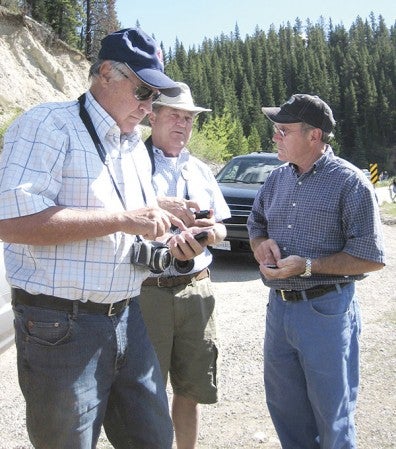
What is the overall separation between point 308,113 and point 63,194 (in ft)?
4.74

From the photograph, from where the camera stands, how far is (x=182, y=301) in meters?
3.07

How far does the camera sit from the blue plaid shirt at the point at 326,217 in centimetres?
A: 262

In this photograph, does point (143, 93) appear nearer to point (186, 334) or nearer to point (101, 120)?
point (101, 120)

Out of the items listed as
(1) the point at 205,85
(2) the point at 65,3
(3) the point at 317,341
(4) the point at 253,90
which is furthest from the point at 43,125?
(4) the point at 253,90

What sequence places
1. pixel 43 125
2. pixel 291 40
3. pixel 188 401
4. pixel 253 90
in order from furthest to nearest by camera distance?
1. pixel 291 40
2. pixel 253 90
3. pixel 188 401
4. pixel 43 125

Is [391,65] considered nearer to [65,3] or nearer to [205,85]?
[205,85]

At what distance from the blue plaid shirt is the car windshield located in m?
6.64

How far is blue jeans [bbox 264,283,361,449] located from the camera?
8.64 feet

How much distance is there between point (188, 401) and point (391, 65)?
137m

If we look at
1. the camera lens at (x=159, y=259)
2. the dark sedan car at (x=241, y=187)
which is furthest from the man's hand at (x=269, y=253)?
the dark sedan car at (x=241, y=187)

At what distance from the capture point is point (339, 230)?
2.73 m

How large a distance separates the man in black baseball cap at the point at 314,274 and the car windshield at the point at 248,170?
6.63m

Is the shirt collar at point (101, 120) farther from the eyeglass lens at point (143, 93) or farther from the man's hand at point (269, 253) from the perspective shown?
the man's hand at point (269, 253)

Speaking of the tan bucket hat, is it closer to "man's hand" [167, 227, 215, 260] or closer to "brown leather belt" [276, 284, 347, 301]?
"man's hand" [167, 227, 215, 260]
